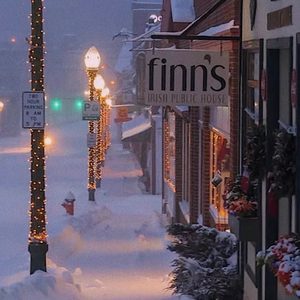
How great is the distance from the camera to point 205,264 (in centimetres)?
859

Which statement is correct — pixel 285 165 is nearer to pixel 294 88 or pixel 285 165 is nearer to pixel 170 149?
pixel 294 88

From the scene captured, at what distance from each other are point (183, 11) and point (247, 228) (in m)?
9.23

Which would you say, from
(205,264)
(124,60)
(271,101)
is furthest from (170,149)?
(124,60)

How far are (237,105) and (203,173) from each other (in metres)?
3.51

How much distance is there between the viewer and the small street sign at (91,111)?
23562mm

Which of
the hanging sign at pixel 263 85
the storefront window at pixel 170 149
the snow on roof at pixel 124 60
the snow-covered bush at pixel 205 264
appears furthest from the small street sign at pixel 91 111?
the snow on roof at pixel 124 60

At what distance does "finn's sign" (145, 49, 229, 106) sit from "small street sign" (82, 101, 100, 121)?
14306 millimetres

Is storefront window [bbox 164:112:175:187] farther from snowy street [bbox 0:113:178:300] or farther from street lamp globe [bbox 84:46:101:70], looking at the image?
street lamp globe [bbox 84:46:101:70]

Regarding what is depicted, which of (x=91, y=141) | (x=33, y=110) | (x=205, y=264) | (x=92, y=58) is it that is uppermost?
(x=92, y=58)

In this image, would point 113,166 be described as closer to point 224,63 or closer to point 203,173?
point 203,173

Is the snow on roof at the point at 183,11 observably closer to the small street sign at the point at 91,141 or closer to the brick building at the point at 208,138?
the brick building at the point at 208,138

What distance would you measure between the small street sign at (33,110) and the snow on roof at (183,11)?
510cm

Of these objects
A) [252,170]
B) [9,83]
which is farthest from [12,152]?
[252,170]

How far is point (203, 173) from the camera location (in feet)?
44.0
